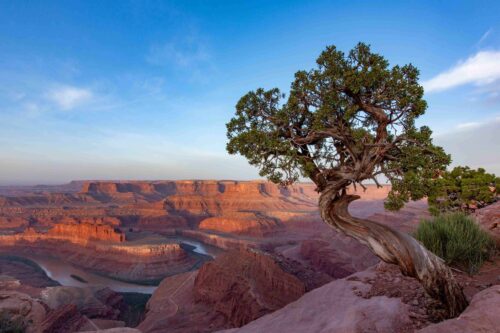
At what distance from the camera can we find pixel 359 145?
7316 mm

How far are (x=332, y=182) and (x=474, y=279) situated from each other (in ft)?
18.1

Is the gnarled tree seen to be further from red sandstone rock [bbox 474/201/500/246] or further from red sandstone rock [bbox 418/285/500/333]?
red sandstone rock [bbox 474/201/500/246]

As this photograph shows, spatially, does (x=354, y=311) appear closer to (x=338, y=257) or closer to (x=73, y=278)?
(x=338, y=257)

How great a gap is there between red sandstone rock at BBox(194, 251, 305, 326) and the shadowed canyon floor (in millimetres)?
108

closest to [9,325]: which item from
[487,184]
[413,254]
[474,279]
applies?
[413,254]

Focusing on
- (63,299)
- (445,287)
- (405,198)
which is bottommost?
(63,299)

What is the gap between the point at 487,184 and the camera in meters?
21.4

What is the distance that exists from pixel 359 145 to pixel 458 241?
5987 millimetres

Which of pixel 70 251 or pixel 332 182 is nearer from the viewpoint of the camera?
pixel 332 182

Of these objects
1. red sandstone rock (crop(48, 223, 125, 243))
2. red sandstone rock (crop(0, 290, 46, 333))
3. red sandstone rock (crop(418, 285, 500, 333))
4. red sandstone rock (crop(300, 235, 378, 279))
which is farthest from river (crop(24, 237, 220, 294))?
red sandstone rock (crop(418, 285, 500, 333))

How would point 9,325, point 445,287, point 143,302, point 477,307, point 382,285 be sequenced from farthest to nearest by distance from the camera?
point 143,302, point 9,325, point 382,285, point 445,287, point 477,307

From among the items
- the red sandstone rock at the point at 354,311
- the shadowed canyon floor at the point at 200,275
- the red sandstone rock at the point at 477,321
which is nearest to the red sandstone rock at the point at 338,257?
the shadowed canyon floor at the point at 200,275

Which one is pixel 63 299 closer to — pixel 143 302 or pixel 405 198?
pixel 143 302

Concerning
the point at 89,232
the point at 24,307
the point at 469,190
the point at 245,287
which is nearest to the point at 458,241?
the point at 469,190
